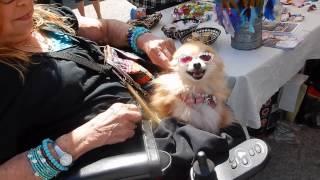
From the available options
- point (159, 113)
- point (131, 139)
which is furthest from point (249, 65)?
point (131, 139)

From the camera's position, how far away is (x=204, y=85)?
39.2 inches

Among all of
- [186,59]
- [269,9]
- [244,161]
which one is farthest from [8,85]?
[269,9]

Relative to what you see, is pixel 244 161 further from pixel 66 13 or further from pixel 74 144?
pixel 66 13

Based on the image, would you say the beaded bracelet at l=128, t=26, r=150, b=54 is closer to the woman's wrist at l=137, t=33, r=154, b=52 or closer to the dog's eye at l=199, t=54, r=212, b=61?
the woman's wrist at l=137, t=33, r=154, b=52

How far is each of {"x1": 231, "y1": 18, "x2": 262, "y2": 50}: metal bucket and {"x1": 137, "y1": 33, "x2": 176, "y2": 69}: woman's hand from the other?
0.26 m

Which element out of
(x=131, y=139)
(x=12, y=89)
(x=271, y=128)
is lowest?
(x=271, y=128)

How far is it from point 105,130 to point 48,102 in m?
0.16

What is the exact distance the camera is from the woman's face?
90 cm

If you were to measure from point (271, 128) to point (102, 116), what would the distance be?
1.21 meters

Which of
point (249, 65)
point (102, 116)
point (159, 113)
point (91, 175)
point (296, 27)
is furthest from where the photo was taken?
point (296, 27)

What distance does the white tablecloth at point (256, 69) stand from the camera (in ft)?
3.87

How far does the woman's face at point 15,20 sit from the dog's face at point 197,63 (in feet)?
1.39

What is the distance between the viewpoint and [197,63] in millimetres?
962

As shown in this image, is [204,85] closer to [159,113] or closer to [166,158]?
[159,113]
